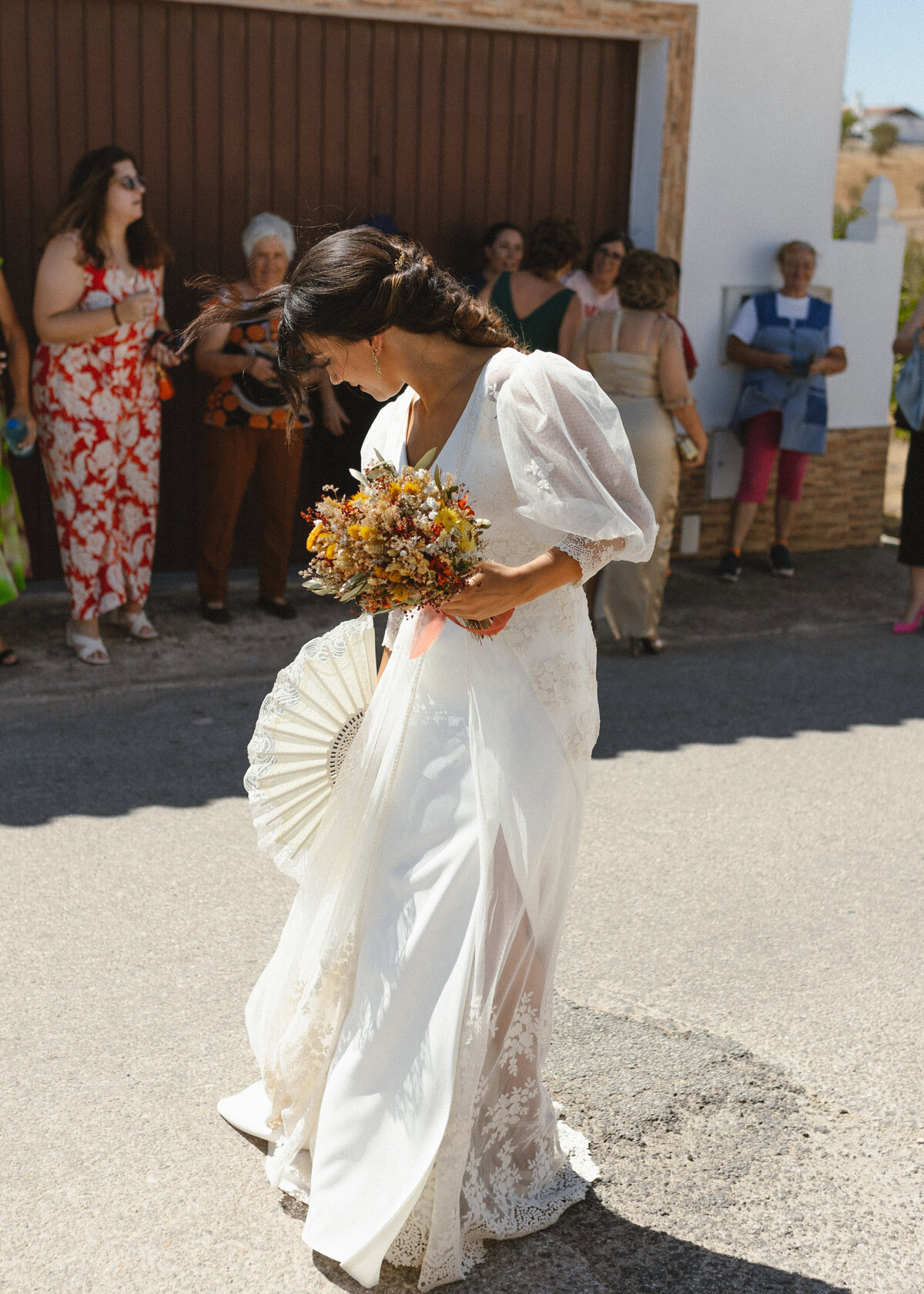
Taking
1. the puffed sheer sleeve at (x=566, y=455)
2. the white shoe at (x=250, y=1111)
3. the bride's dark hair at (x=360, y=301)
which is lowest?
the white shoe at (x=250, y=1111)

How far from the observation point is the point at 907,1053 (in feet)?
12.0

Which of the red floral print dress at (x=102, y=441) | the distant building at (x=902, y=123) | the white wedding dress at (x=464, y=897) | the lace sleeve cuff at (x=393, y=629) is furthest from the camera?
the distant building at (x=902, y=123)

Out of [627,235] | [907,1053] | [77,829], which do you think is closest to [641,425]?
[627,235]

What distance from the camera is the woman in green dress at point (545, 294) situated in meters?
7.51

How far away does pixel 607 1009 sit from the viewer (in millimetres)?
3812

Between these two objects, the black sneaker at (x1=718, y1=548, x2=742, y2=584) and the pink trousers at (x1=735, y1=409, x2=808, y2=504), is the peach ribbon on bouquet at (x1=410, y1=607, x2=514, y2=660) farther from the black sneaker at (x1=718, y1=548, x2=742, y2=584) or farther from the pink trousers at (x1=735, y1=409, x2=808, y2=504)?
the pink trousers at (x1=735, y1=409, x2=808, y2=504)

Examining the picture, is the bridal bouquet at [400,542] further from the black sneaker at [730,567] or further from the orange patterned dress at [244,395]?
the black sneaker at [730,567]

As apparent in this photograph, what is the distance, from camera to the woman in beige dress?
23.0ft

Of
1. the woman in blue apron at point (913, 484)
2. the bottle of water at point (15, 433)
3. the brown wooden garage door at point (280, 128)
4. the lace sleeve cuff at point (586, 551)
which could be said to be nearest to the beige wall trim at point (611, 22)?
the brown wooden garage door at point (280, 128)

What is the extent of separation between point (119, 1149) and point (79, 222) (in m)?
4.63

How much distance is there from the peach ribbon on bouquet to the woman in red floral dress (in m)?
4.10

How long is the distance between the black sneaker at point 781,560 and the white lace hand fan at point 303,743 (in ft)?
21.8

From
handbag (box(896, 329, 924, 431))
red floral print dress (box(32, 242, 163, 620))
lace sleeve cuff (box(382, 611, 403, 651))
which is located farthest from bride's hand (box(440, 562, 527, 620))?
handbag (box(896, 329, 924, 431))

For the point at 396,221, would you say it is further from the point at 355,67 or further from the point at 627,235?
the point at 627,235
